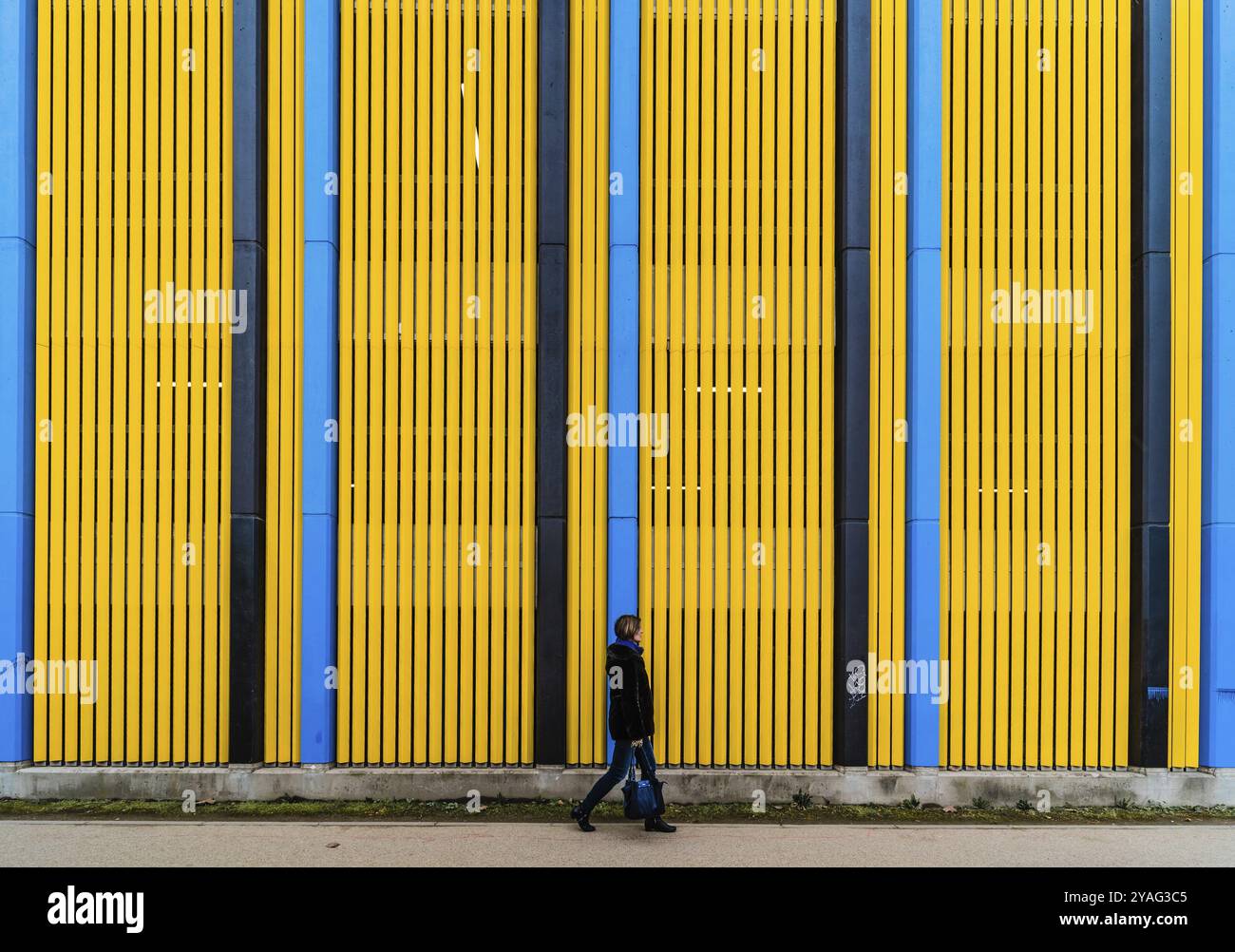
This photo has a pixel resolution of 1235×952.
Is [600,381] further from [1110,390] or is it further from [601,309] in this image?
[1110,390]

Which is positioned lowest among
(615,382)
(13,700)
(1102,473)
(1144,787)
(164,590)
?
(1144,787)

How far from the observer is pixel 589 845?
273 inches

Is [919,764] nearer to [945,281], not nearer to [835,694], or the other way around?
[835,694]

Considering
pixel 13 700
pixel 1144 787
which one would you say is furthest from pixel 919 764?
pixel 13 700

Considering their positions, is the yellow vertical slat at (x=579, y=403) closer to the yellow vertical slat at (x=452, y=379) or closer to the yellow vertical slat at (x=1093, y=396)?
the yellow vertical slat at (x=452, y=379)

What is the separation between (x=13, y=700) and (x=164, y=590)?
1.70 meters

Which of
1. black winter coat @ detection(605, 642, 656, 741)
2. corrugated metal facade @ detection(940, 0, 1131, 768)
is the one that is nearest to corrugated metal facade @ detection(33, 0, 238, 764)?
black winter coat @ detection(605, 642, 656, 741)

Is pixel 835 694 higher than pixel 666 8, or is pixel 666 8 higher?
pixel 666 8

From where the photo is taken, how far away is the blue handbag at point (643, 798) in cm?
707

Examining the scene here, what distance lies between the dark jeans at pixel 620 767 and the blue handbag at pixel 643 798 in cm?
10

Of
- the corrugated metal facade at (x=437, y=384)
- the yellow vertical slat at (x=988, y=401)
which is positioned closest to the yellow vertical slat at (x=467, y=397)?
the corrugated metal facade at (x=437, y=384)

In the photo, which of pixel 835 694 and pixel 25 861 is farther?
pixel 835 694

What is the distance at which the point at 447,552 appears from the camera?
826 cm

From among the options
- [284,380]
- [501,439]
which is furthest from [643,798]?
[284,380]
